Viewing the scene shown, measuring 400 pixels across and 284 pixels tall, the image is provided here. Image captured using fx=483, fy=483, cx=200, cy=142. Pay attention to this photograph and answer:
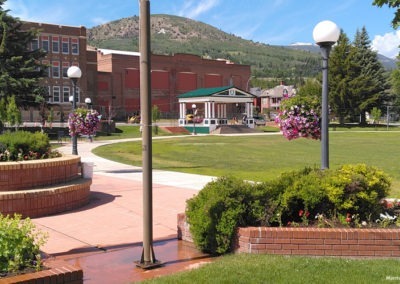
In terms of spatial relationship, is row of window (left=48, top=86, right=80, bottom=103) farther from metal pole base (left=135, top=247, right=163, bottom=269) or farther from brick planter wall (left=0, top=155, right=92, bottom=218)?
metal pole base (left=135, top=247, right=163, bottom=269)

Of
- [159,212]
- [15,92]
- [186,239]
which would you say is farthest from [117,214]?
[15,92]

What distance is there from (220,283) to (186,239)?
1944 mm

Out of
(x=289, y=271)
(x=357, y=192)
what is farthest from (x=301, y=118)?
(x=289, y=271)

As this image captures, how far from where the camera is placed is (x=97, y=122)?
1563cm

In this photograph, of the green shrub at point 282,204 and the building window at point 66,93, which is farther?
the building window at point 66,93

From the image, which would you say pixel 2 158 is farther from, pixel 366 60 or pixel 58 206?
pixel 366 60

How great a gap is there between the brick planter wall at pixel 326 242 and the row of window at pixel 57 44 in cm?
6641

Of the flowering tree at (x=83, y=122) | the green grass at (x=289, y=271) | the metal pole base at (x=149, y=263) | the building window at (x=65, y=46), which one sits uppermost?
the building window at (x=65, y=46)

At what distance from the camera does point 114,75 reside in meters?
77.4

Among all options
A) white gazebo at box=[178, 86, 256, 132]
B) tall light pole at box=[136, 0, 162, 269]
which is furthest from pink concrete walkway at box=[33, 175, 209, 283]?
white gazebo at box=[178, 86, 256, 132]

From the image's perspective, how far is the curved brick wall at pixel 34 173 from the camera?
7.79 metres

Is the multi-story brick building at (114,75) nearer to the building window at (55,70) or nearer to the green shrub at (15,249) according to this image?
the building window at (55,70)

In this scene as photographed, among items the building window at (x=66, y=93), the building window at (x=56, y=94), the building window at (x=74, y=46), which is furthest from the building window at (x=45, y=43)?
the building window at (x=66, y=93)

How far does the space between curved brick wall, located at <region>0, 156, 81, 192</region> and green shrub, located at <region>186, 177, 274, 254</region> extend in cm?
340
